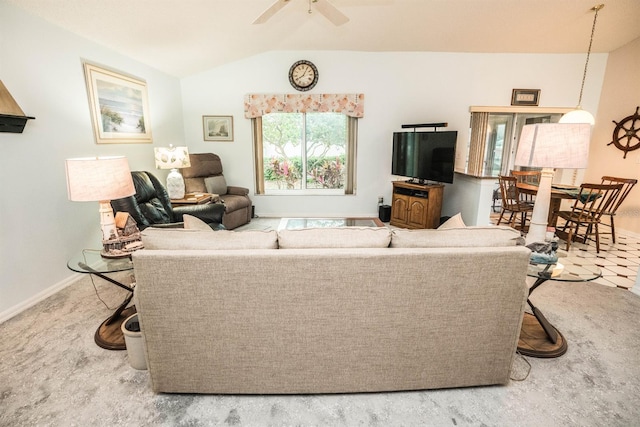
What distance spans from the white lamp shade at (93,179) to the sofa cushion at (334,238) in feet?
4.01

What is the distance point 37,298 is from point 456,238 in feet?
10.1

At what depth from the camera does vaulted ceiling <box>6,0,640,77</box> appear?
274 centimetres

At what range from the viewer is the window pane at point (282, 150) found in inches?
198

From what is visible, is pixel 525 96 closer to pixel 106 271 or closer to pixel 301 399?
pixel 301 399

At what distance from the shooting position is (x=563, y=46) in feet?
14.6

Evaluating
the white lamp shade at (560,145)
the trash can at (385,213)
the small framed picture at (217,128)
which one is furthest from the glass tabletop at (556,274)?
the small framed picture at (217,128)

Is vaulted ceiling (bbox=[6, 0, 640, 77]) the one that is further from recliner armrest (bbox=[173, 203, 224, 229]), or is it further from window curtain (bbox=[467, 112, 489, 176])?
recliner armrest (bbox=[173, 203, 224, 229])

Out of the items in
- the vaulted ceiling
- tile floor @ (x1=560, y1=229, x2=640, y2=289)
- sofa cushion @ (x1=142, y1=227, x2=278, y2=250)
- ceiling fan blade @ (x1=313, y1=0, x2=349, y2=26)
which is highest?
the vaulted ceiling

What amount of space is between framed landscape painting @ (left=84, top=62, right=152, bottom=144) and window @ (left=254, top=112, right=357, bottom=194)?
5.47 feet

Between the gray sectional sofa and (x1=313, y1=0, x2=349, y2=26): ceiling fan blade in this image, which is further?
(x1=313, y1=0, x2=349, y2=26): ceiling fan blade

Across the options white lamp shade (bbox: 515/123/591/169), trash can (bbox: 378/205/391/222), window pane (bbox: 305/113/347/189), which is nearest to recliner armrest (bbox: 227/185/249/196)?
window pane (bbox: 305/113/347/189)

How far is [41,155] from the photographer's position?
2.43m

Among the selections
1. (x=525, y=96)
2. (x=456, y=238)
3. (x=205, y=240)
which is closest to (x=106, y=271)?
(x=205, y=240)

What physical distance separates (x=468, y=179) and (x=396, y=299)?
136 inches
